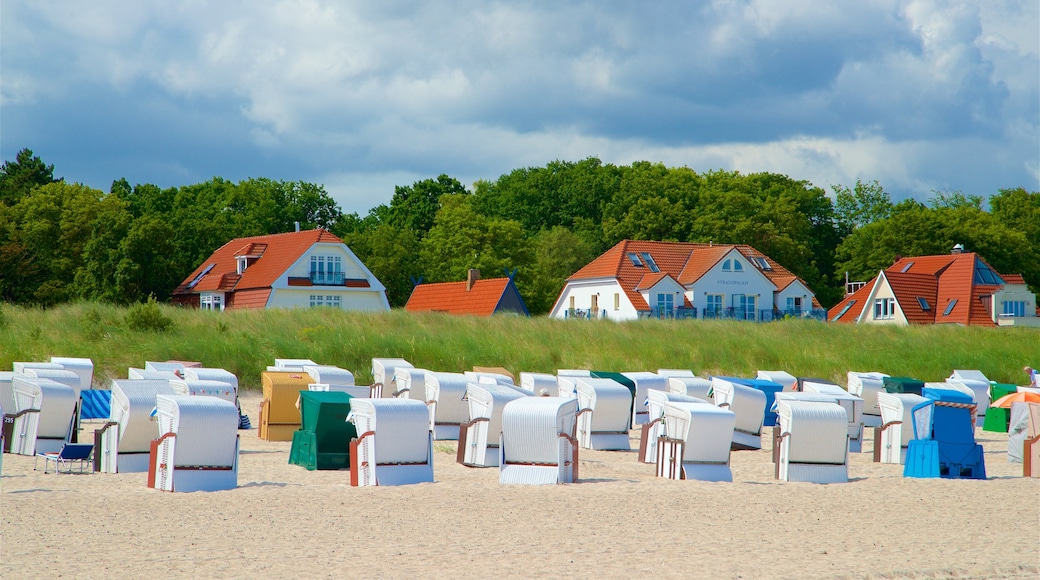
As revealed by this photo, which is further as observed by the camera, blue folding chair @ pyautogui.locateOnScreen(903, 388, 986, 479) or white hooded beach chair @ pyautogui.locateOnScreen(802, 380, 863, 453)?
white hooded beach chair @ pyautogui.locateOnScreen(802, 380, 863, 453)

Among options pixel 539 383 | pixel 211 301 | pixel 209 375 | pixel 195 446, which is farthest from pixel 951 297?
pixel 195 446

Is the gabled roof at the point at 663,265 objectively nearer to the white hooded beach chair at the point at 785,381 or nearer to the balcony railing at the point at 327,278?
the balcony railing at the point at 327,278

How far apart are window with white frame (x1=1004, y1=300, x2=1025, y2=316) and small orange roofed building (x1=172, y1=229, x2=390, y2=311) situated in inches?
1332

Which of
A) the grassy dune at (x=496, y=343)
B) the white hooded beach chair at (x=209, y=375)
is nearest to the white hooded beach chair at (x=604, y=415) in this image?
the white hooded beach chair at (x=209, y=375)

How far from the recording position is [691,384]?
810 inches

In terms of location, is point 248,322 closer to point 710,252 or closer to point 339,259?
point 339,259

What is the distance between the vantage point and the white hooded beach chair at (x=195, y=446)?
12487 millimetres

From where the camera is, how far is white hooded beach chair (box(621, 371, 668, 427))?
70.9 ft

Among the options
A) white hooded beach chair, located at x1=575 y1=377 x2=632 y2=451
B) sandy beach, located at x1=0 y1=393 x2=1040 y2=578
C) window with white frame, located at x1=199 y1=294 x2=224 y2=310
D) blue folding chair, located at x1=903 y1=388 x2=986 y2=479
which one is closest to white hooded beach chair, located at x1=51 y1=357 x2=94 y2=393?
sandy beach, located at x1=0 y1=393 x2=1040 y2=578

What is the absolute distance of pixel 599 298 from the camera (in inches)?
2467

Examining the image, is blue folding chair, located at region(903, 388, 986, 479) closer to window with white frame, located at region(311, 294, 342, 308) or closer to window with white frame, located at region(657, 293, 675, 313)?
window with white frame, located at region(311, 294, 342, 308)

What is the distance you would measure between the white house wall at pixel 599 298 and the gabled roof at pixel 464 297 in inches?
196

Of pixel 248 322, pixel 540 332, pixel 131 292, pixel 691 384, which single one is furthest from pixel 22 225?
pixel 691 384

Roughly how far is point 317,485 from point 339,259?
146 ft
